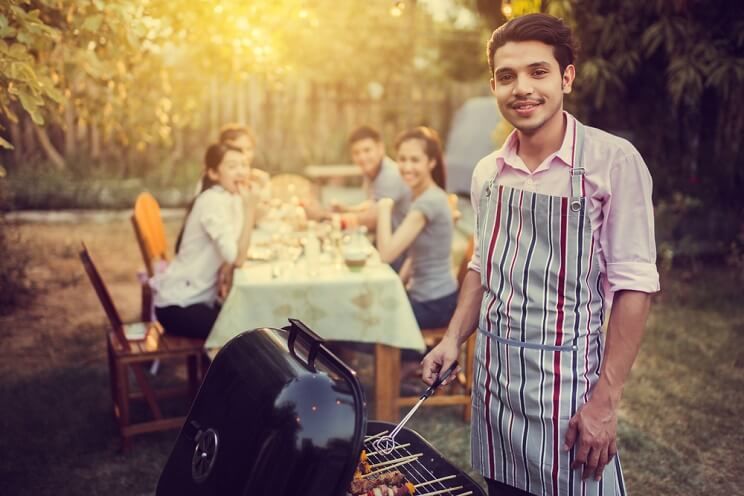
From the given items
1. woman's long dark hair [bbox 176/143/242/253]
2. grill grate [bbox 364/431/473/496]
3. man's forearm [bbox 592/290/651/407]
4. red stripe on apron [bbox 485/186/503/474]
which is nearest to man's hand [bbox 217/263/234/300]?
woman's long dark hair [bbox 176/143/242/253]

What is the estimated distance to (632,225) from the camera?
5.53 feet

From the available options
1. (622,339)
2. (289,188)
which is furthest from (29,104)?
(289,188)

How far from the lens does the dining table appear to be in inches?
136

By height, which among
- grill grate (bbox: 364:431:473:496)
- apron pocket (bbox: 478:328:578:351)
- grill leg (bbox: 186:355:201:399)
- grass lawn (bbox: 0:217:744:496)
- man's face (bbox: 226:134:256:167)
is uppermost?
man's face (bbox: 226:134:256:167)

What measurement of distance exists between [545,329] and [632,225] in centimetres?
33

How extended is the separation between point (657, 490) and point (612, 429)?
6.45 ft

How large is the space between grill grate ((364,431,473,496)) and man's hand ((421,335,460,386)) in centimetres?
21

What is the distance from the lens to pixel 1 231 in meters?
5.96

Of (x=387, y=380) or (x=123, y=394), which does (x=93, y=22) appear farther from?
(x=387, y=380)

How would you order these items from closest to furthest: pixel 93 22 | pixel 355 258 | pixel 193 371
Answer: pixel 93 22 < pixel 355 258 < pixel 193 371

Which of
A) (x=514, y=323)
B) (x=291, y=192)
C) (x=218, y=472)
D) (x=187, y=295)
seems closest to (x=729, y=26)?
(x=291, y=192)

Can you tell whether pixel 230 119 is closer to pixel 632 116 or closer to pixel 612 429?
pixel 632 116

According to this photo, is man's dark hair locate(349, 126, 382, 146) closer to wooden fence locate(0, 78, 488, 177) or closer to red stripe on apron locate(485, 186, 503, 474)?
red stripe on apron locate(485, 186, 503, 474)

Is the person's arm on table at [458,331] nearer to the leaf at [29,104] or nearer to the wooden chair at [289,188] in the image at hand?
the leaf at [29,104]
